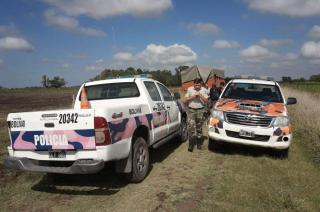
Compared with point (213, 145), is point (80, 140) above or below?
above

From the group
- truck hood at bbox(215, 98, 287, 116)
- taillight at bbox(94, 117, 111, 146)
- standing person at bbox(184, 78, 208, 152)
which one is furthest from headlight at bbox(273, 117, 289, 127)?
taillight at bbox(94, 117, 111, 146)

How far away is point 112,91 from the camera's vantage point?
800 centimetres

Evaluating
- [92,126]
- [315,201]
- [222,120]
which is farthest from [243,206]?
[222,120]

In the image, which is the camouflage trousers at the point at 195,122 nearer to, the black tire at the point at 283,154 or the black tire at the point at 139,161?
the black tire at the point at 283,154

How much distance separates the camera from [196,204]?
18.0ft

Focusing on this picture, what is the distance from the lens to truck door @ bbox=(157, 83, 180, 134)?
8.77 m

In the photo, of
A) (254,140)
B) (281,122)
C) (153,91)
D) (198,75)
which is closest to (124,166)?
(153,91)

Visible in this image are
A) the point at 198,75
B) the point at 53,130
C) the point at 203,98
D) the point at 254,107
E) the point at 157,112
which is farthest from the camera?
the point at 198,75

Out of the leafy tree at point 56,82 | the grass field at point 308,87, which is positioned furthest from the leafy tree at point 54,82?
the grass field at point 308,87

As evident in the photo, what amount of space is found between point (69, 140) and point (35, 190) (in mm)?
1522

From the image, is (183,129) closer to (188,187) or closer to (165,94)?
(165,94)

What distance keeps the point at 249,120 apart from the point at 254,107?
1.48 feet

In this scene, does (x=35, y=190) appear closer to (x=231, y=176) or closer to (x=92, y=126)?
(x=92, y=126)

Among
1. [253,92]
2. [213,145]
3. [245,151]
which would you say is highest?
[253,92]
